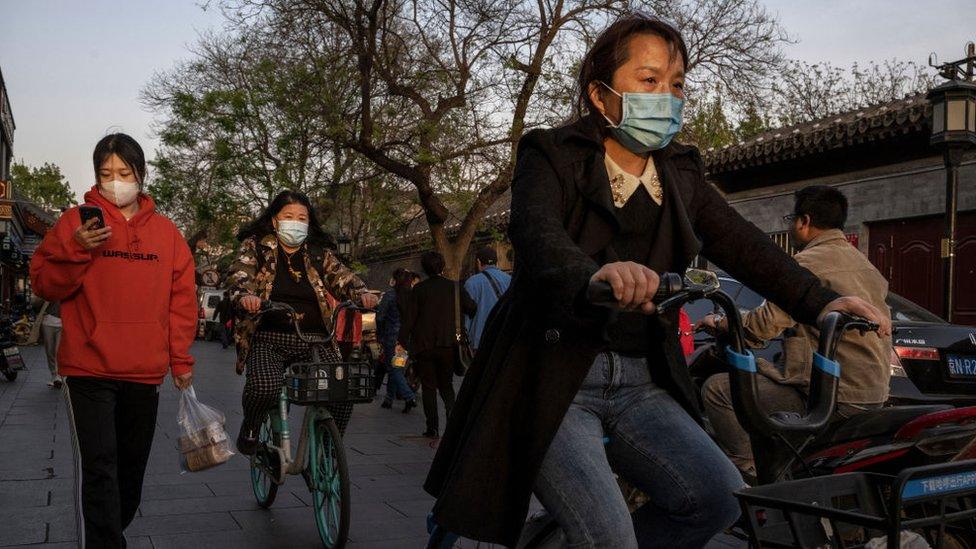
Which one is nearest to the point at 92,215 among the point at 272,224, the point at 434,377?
the point at 272,224

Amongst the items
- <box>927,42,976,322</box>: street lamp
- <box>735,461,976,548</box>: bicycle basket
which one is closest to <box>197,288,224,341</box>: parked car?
<box>927,42,976,322</box>: street lamp

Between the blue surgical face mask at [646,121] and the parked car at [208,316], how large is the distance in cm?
3466

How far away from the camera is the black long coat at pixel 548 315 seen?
6.88ft

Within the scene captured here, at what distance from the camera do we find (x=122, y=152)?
402 cm

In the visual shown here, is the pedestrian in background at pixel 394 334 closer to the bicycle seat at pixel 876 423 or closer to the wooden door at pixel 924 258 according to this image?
the wooden door at pixel 924 258

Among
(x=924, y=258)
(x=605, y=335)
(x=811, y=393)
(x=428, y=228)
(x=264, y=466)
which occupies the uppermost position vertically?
(x=428, y=228)

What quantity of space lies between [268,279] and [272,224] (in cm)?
35

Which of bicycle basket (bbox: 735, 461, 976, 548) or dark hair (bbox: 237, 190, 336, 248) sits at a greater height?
dark hair (bbox: 237, 190, 336, 248)

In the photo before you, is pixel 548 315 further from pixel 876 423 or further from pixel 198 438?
pixel 198 438

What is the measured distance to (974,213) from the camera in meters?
13.1

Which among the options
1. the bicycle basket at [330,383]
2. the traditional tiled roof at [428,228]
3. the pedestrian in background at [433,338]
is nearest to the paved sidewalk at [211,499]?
the pedestrian in background at [433,338]

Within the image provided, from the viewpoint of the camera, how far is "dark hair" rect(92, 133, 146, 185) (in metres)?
4.00

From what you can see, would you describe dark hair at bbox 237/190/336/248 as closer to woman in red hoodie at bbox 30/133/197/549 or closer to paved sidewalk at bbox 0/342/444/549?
woman in red hoodie at bbox 30/133/197/549

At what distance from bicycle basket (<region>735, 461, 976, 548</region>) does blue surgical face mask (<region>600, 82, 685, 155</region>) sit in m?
0.95
